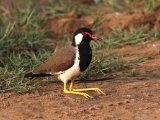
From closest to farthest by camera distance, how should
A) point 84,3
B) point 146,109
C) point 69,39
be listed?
point 146,109, point 69,39, point 84,3

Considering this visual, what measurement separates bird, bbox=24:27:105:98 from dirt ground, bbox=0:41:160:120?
0.16m

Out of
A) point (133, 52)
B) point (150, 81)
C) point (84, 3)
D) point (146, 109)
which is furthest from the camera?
point (84, 3)

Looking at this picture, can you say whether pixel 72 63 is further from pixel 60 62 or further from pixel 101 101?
pixel 101 101

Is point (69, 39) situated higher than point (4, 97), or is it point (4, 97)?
point (69, 39)

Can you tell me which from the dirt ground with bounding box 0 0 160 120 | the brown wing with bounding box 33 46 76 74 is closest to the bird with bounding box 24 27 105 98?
the brown wing with bounding box 33 46 76 74

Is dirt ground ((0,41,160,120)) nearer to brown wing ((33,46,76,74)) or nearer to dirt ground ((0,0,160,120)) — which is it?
dirt ground ((0,0,160,120))

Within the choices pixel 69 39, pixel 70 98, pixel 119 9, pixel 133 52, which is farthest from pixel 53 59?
pixel 119 9

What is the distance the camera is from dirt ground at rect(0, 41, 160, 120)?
18.8 ft

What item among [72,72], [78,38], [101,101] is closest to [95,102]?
[101,101]

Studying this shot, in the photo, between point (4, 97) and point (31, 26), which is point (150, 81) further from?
point (31, 26)

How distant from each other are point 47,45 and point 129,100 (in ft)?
9.82

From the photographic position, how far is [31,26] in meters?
9.40

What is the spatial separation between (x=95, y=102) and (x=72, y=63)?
1.50 ft

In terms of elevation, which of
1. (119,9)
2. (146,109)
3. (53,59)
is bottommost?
(146,109)
